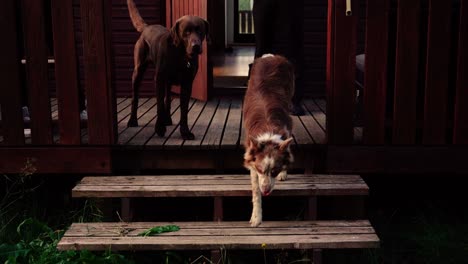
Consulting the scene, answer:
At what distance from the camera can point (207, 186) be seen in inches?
158

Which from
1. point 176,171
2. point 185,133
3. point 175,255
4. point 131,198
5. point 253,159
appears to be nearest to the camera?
point 253,159

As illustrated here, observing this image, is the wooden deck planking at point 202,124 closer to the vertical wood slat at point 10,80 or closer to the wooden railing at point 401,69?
the wooden railing at point 401,69

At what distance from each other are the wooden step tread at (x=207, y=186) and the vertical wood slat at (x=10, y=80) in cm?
69

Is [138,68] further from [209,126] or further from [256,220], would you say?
[256,220]

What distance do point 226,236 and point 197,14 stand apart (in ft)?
11.7

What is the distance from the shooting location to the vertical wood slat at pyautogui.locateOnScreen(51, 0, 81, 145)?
4242 mm

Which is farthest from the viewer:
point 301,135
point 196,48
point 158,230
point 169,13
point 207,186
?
point 169,13

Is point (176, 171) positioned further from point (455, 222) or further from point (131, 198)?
point (455, 222)

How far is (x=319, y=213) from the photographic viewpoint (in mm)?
4867

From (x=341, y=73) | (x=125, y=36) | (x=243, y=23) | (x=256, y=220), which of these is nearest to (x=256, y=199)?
(x=256, y=220)

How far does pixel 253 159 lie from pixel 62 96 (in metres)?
1.67

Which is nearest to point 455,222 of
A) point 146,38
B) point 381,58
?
point 381,58

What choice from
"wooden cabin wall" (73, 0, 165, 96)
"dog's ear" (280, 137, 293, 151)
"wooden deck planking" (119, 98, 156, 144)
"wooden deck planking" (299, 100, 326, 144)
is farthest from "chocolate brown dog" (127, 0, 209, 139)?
"wooden cabin wall" (73, 0, 165, 96)

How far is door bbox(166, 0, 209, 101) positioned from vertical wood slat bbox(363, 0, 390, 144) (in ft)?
8.56
